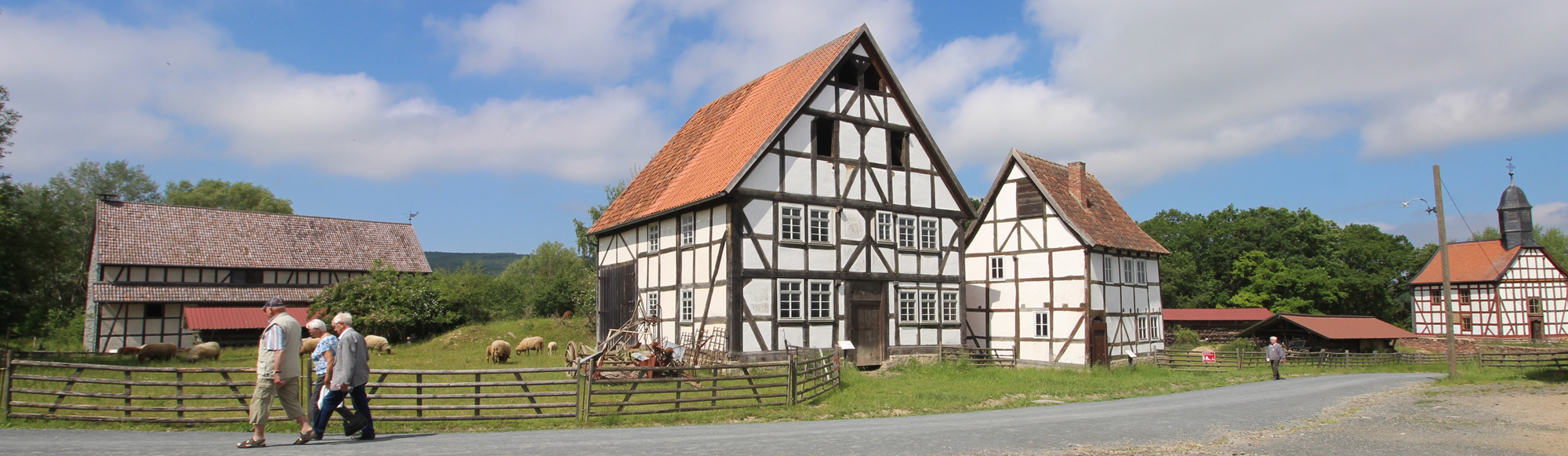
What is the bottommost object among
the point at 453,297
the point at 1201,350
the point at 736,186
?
the point at 1201,350

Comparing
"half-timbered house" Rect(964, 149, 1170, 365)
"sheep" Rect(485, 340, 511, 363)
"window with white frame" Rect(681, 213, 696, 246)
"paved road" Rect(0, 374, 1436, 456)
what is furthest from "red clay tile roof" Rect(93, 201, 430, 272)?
"paved road" Rect(0, 374, 1436, 456)

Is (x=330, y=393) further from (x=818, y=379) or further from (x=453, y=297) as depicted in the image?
(x=453, y=297)

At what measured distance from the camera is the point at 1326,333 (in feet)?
133

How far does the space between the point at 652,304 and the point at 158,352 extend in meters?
16.9

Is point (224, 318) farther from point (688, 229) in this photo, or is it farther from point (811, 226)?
point (811, 226)

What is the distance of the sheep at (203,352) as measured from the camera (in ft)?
90.0

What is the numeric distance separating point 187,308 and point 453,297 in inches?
454

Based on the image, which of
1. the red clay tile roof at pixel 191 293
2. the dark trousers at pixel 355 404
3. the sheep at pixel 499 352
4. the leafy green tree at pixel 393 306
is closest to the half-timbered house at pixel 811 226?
the sheep at pixel 499 352

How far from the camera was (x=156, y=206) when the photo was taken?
40.3m

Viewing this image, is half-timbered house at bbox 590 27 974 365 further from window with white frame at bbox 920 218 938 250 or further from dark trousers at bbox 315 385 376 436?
dark trousers at bbox 315 385 376 436

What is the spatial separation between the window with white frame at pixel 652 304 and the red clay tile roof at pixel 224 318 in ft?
60.1

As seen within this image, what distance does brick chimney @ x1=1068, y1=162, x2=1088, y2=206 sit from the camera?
33250 millimetres

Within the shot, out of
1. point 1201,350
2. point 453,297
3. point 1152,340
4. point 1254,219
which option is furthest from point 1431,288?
point 453,297

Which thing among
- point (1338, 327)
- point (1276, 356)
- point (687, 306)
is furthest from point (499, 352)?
point (1338, 327)
